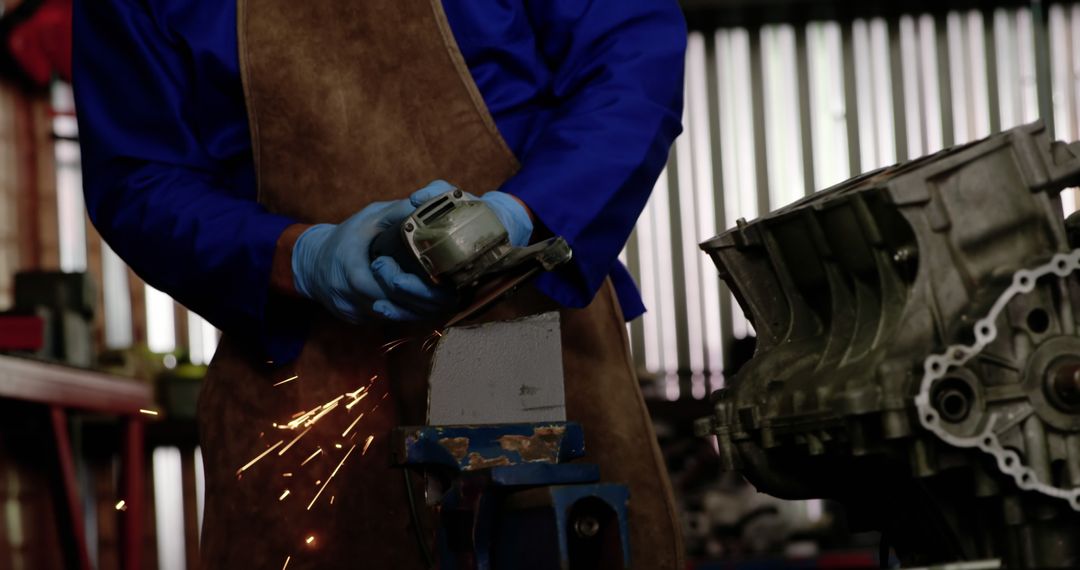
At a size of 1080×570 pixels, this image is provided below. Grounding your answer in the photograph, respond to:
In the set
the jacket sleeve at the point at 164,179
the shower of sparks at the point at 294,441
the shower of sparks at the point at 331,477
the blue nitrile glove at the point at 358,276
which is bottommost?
the shower of sparks at the point at 331,477

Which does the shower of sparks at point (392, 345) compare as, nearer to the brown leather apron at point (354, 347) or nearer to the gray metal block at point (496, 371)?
the brown leather apron at point (354, 347)

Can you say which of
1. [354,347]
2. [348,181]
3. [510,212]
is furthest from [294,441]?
[510,212]

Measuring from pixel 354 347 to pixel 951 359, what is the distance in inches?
33.9

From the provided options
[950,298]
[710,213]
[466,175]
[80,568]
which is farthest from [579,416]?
[710,213]

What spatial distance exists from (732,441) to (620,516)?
0.27 m

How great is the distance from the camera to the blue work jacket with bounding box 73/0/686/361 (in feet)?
5.57

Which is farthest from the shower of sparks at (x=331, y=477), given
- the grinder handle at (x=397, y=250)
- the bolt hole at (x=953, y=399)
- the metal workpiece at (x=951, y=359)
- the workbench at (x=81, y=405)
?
the workbench at (x=81, y=405)

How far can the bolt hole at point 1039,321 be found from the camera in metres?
1.25

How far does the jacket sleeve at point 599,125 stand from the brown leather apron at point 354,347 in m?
0.12

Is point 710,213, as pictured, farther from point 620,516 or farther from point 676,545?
point 620,516

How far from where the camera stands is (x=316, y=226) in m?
1.69

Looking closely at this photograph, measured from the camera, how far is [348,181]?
182 centimetres

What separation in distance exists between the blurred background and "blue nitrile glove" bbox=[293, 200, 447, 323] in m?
3.35

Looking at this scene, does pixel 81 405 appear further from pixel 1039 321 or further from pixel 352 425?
pixel 1039 321
